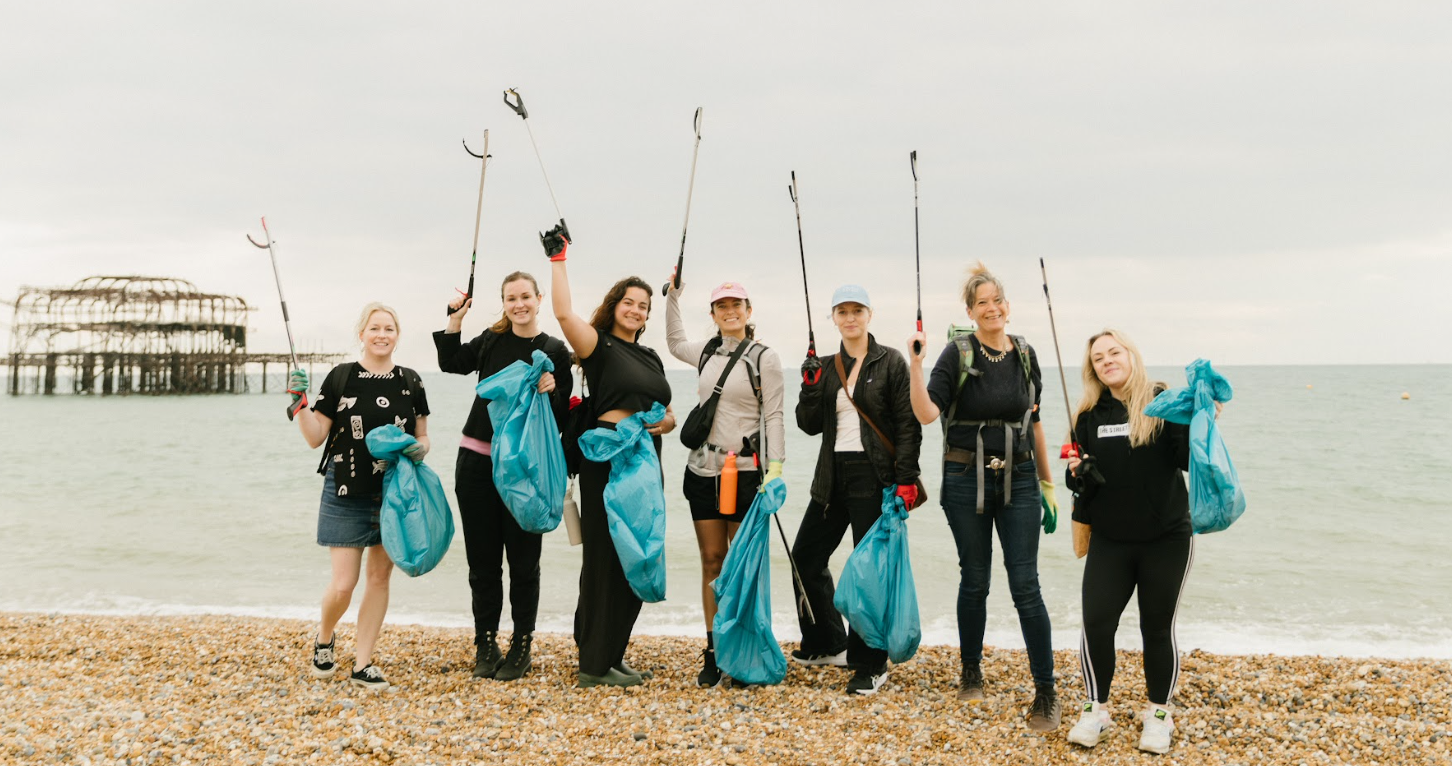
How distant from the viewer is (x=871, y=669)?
13.8 ft

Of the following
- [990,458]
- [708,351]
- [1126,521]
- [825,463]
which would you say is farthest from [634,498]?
[1126,521]

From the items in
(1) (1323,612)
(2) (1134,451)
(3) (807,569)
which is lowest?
(1) (1323,612)

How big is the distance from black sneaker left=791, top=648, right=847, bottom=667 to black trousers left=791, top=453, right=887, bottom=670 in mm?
23

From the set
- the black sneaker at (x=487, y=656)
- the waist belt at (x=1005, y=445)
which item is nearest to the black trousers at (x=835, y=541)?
the waist belt at (x=1005, y=445)

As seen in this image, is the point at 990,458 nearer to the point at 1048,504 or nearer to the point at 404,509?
the point at 1048,504

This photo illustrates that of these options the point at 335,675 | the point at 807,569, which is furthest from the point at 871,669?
the point at 335,675

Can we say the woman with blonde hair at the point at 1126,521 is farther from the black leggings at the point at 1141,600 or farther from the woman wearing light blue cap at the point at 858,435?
the woman wearing light blue cap at the point at 858,435

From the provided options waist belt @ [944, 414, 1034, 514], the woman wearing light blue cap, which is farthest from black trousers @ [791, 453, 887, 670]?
waist belt @ [944, 414, 1034, 514]

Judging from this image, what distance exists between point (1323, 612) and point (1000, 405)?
5851mm

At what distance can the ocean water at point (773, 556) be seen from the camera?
7.16 meters

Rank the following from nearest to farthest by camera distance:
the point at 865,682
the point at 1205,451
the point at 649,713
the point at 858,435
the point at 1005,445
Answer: the point at 1205,451
the point at 1005,445
the point at 649,713
the point at 858,435
the point at 865,682

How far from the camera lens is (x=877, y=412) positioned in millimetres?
3990

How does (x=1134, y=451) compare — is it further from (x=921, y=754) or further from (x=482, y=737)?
(x=482, y=737)

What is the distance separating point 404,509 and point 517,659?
0.97 m
